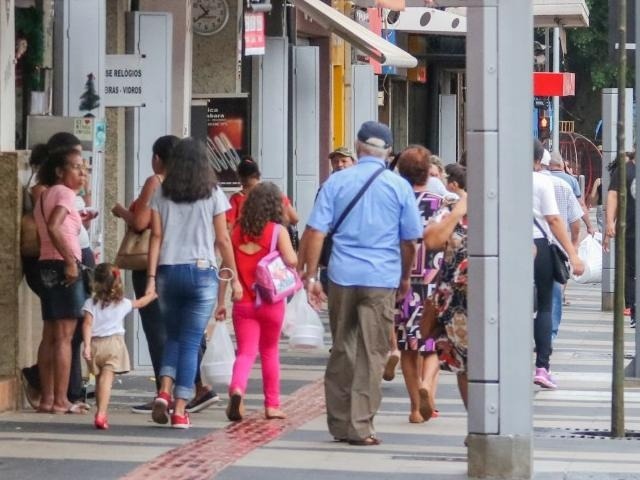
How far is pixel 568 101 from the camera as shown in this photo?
73.4 meters

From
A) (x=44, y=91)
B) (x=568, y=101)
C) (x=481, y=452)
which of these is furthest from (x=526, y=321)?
(x=568, y=101)

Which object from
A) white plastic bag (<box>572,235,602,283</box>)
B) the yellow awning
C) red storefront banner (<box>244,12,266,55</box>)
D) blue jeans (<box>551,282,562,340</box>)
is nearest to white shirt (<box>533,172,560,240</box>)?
blue jeans (<box>551,282,562,340</box>)

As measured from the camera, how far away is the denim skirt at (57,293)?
1166cm

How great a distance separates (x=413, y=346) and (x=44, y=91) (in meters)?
3.43

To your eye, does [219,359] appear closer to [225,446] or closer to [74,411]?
[74,411]

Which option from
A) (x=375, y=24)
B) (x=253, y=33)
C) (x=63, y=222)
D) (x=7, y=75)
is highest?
(x=375, y=24)

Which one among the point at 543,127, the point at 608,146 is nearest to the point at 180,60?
the point at 608,146

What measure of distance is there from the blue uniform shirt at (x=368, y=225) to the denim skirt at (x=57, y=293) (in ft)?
5.81

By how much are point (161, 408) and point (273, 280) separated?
1124mm

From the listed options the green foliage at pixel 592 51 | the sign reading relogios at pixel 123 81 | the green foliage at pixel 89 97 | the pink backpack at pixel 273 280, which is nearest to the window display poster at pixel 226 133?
the sign reading relogios at pixel 123 81

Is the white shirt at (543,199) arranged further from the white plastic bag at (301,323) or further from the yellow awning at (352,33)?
the yellow awning at (352,33)

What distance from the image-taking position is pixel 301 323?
40.8 ft

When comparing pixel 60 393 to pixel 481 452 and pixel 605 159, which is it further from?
pixel 605 159

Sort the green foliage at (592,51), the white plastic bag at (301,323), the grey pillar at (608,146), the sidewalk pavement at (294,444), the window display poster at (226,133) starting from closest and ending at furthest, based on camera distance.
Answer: the sidewalk pavement at (294,444) → the white plastic bag at (301,323) → the window display poster at (226,133) → the grey pillar at (608,146) → the green foliage at (592,51)
